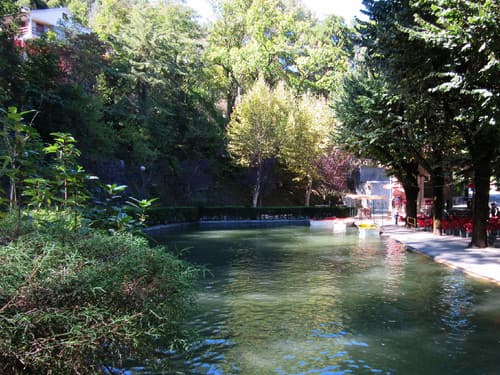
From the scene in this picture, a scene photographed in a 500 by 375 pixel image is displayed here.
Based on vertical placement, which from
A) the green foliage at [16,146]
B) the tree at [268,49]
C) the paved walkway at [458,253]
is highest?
the tree at [268,49]

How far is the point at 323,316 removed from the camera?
975 centimetres

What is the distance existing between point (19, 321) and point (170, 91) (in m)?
42.5

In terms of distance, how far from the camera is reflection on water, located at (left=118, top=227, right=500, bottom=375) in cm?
700

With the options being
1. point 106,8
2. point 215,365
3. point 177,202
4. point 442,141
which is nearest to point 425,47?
point 442,141

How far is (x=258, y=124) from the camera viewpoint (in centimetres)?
4300

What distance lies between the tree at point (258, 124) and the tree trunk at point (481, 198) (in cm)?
2594

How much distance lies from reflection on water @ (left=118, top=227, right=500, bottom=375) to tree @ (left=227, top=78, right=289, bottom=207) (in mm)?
26555

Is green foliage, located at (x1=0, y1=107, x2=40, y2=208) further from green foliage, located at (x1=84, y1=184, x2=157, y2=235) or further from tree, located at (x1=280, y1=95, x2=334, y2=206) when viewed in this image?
tree, located at (x1=280, y1=95, x2=334, y2=206)

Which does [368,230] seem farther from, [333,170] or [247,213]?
[333,170]

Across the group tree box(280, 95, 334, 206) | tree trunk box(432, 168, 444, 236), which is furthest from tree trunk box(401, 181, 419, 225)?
tree box(280, 95, 334, 206)

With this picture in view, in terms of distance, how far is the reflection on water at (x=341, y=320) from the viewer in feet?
23.0

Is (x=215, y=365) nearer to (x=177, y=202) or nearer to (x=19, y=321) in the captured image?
(x=19, y=321)

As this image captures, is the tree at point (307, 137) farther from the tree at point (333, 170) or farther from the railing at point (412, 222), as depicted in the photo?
the railing at point (412, 222)

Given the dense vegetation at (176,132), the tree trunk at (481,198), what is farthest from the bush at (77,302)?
the tree trunk at (481,198)
